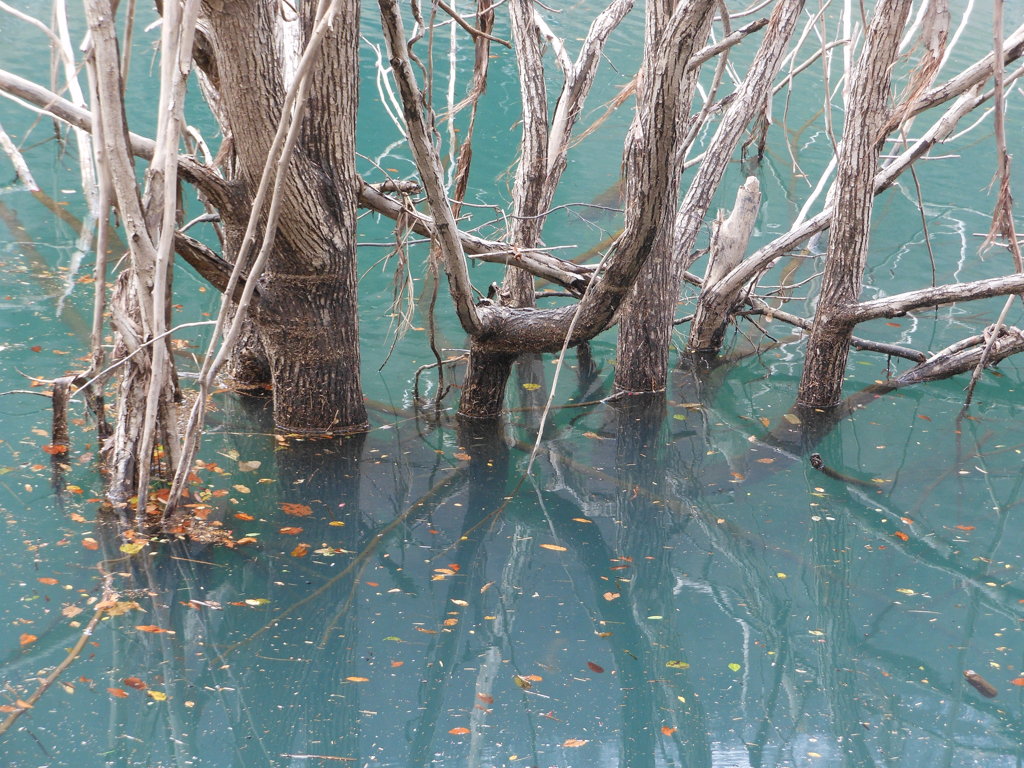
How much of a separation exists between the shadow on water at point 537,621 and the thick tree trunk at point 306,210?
32cm

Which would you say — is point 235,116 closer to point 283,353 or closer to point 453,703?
point 283,353

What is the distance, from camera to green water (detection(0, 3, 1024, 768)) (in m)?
2.75

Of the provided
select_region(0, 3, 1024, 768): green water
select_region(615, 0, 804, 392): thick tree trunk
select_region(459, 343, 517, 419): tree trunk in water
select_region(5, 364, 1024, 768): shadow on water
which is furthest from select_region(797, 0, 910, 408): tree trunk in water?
select_region(459, 343, 517, 419): tree trunk in water

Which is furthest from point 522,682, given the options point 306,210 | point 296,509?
point 306,210

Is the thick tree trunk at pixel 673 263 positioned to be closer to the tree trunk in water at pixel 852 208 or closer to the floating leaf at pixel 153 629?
the tree trunk in water at pixel 852 208

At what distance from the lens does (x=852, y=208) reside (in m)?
4.88

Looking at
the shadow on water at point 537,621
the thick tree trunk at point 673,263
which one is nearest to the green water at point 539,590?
the shadow on water at point 537,621

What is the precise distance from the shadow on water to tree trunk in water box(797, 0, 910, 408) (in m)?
0.87

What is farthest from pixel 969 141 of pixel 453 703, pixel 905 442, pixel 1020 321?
pixel 453 703

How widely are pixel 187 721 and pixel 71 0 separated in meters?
13.0

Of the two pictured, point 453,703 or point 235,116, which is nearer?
point 453,703

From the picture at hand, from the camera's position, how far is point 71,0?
41.9 ft

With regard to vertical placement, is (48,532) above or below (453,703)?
above

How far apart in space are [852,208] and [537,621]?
2910mm
